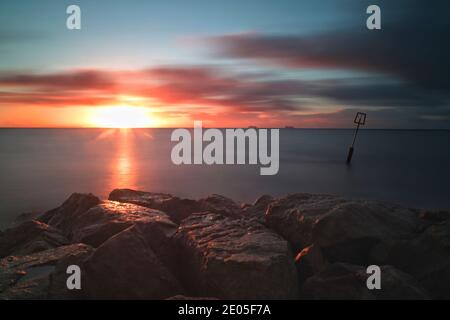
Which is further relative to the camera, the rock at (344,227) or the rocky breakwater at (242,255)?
the rock at (344,227)

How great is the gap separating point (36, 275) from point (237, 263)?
3586 millimetres

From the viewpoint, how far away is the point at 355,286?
5.69 meters

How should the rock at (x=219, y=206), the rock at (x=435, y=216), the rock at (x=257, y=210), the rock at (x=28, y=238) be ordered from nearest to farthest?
the rock at (x=28, y=238) < the rock at (x=435, y=216) < the rock at (x=219, y=206) < the rock at (x=257, y=210)

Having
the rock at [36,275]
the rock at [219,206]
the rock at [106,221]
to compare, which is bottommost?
the rock at [219,206]

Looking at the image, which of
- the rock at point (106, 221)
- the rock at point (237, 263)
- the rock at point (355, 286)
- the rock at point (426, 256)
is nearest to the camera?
the rock at point (237, 263)

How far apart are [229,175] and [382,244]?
2970 centimetres

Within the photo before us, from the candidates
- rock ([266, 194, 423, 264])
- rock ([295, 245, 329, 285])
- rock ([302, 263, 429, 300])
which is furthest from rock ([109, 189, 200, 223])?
rock ([302, 263, 429, 300])

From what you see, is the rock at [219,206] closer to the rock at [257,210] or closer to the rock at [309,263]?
the rock at [257,210]

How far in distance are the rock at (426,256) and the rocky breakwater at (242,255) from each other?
18 mm

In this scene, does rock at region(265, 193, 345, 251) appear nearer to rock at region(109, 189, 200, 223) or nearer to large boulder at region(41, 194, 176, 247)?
large boulder at region(41, 194, 176, 247)

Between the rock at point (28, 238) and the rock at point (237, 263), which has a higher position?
the rock at point (237, 263)

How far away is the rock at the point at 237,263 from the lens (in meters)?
5.45

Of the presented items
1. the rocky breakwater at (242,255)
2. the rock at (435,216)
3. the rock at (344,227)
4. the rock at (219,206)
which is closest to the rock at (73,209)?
the rocky breakwater at (242,255)

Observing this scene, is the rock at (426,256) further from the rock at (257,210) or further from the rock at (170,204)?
the rock at (170,204)
